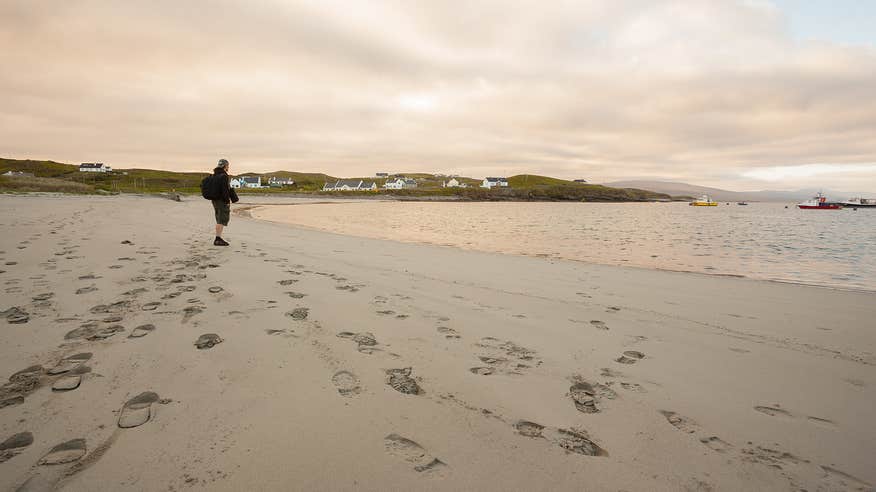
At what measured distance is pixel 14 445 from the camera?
5.98ft

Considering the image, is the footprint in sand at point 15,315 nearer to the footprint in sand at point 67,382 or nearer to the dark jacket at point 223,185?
the footprint in sand at point 67,382

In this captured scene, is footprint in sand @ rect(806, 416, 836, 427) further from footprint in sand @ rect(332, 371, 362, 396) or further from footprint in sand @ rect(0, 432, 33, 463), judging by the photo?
footprint in sand @ rect(0, 432, 33, 463)

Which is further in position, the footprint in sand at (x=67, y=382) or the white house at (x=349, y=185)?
the white house at (x=349, y=185)

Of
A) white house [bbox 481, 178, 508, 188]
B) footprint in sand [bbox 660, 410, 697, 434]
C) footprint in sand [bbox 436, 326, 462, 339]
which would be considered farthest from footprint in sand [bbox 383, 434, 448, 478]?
white house [bbox 481, 178, 508, 188]

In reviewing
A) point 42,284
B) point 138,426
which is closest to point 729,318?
point 138,426

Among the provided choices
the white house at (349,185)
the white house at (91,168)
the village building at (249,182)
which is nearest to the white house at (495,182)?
the white house at (349,185)

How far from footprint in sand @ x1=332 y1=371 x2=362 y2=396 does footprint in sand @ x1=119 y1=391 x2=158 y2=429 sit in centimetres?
109

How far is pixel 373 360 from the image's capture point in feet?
10.2

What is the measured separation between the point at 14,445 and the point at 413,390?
210 centimetres

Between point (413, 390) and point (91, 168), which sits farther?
point (91, 168)

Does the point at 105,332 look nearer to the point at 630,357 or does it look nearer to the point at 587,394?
the point at 587,394

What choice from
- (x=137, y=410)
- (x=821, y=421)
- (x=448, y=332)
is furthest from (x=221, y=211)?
(x=821, y=421)

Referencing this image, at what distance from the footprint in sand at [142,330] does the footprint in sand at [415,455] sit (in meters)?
2.75

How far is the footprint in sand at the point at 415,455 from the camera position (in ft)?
6.08
